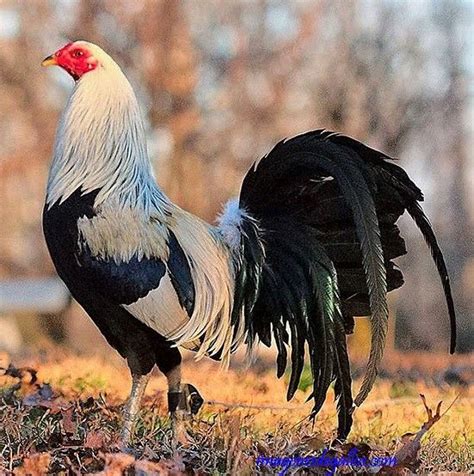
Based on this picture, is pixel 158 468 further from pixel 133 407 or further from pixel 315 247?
Result: pixel 315 247

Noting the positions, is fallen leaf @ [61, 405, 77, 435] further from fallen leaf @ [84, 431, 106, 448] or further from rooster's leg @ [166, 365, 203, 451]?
rooster's leg @ [166, 365, 203, 451]

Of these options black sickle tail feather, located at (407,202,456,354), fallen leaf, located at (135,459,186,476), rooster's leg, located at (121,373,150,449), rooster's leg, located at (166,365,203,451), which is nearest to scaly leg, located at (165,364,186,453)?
rooster's leg, located at (166,365,203,451)

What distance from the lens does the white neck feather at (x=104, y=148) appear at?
4.10 meters

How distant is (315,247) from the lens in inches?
157

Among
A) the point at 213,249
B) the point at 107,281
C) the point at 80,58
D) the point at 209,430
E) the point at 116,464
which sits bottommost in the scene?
the point at 209,430

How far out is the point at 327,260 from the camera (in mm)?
3963

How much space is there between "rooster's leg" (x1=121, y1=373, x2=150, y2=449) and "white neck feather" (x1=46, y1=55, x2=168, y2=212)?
0.79 metres

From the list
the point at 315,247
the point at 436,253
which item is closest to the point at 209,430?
the point at 315,247

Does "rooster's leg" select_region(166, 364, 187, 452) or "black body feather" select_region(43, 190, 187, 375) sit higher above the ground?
"black body feather" select_region(43, 190, 187, 375)

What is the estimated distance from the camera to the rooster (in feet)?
12.7

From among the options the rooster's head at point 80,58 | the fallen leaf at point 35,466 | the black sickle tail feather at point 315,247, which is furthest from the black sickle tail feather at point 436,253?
the rooster's head at point 80,58

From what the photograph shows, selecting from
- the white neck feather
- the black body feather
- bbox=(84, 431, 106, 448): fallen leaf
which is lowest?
bbox=(84, 431, 106, 448): fallen leaf

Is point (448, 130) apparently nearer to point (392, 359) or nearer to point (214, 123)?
point (214, 123)

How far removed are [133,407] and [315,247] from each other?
3.59 feet
